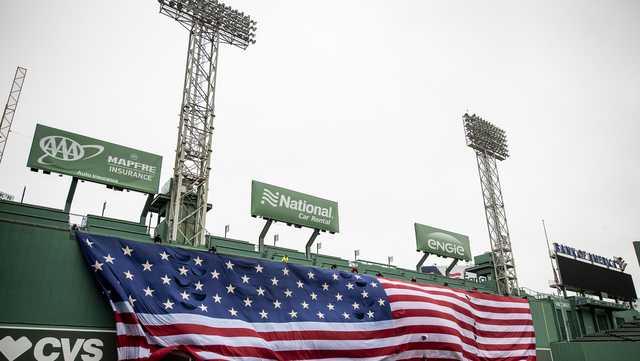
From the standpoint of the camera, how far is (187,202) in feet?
72.4

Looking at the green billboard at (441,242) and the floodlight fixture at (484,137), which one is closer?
the green billboard at (441,242)

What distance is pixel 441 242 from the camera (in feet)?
112

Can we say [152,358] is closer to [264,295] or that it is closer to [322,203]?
[264,295]

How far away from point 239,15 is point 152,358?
2168cm

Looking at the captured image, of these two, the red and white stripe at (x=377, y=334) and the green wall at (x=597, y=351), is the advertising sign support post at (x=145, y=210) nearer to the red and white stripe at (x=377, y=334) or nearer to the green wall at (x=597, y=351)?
the red and white stripe at (x=377, y=334)

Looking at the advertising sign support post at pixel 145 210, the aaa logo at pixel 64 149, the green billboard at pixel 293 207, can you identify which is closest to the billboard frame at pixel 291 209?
the green billboard at pixel 293 207

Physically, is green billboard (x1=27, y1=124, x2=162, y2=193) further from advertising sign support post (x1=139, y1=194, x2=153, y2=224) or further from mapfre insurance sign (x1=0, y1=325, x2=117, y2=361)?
mapfre insurance sign (x1=0, y1=325, x2=117, y2=361)

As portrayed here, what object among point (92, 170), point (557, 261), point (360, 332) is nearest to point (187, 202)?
point (92, 170)

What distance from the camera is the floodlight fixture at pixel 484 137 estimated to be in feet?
129

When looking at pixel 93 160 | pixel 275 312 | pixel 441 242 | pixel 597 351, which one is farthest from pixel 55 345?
pixel 597 351

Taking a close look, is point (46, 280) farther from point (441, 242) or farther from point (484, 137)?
point (484, 137)

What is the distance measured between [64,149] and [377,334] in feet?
53.1

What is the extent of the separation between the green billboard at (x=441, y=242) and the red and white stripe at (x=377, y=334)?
11.7 m

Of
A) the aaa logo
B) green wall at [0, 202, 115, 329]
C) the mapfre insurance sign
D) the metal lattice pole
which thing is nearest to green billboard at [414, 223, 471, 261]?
the metal lattice pole
